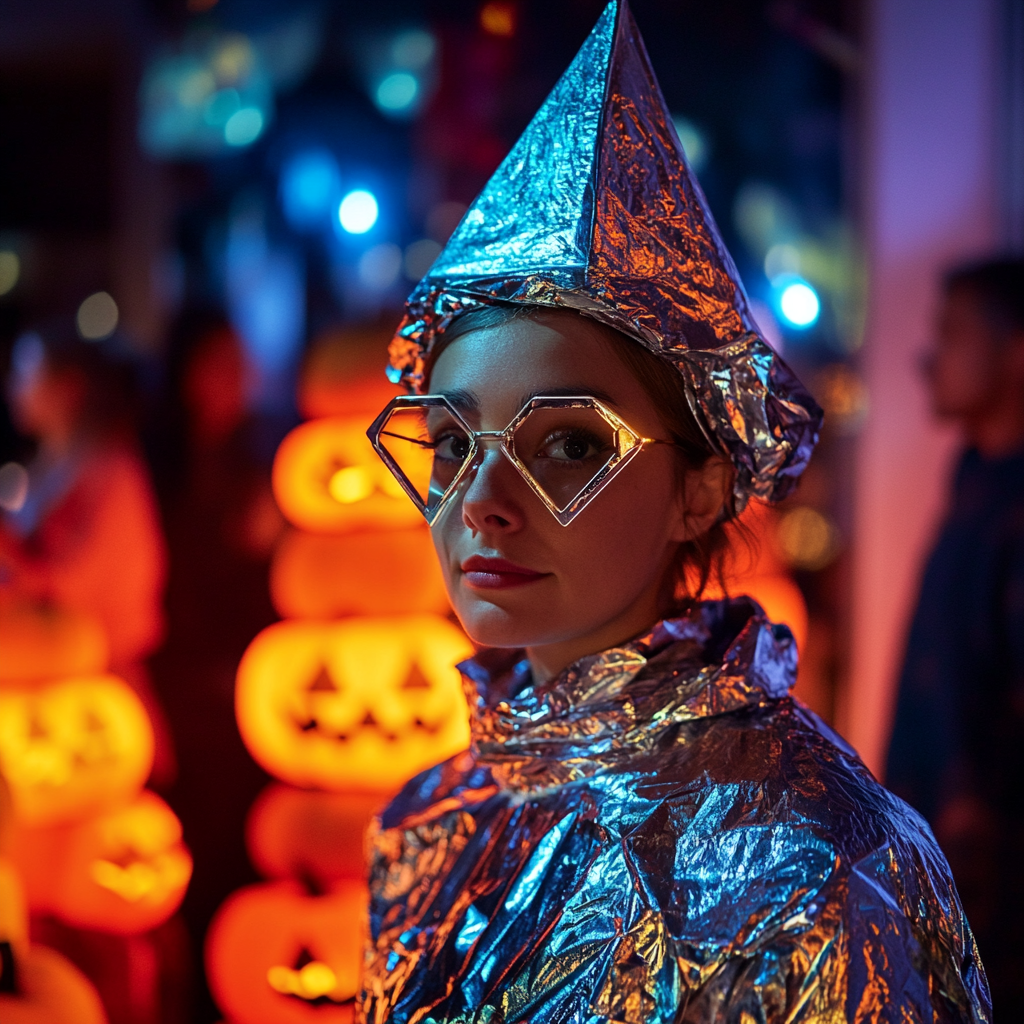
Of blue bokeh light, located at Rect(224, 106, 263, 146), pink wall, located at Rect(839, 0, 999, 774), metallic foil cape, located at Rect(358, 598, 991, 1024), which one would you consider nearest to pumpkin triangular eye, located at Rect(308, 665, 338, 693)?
metallic foil cape, located at Rect(358, 598, 991, 1024)

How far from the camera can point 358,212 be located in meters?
4.29

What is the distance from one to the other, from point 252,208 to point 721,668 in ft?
13.9

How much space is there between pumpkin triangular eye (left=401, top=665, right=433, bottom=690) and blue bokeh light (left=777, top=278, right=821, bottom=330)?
70.9 inches

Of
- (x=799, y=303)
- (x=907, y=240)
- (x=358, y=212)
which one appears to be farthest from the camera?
(x=358, y=212)

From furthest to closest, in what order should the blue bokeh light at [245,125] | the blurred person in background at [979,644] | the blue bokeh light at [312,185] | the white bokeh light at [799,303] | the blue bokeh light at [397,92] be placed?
the blue bokeh light at [245,125] < the blue bokeh light at [312,185] < the blue bokeh light at [397,92] < the white bokeh light at [799,303] < the blurred person in background at [979,644]

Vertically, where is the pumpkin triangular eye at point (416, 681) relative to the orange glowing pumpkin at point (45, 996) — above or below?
above

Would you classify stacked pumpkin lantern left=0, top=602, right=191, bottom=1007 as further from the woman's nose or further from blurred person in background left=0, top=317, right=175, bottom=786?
the woman's nose

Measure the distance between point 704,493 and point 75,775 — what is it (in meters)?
1.90

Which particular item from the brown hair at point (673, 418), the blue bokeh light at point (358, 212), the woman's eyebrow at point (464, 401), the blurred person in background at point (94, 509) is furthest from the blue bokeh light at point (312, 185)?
the woman's eyebrow at point (464, 401)

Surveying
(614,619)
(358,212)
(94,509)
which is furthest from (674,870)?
(358,212)

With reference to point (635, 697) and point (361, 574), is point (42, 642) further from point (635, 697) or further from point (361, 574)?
point (635, 697)

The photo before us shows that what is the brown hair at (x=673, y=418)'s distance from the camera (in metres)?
1.19

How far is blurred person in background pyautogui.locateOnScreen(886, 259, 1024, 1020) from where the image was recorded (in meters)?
2.36

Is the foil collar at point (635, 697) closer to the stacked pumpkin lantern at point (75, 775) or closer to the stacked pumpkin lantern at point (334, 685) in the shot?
the stacked pumpkin lantern at point (334, 685)
